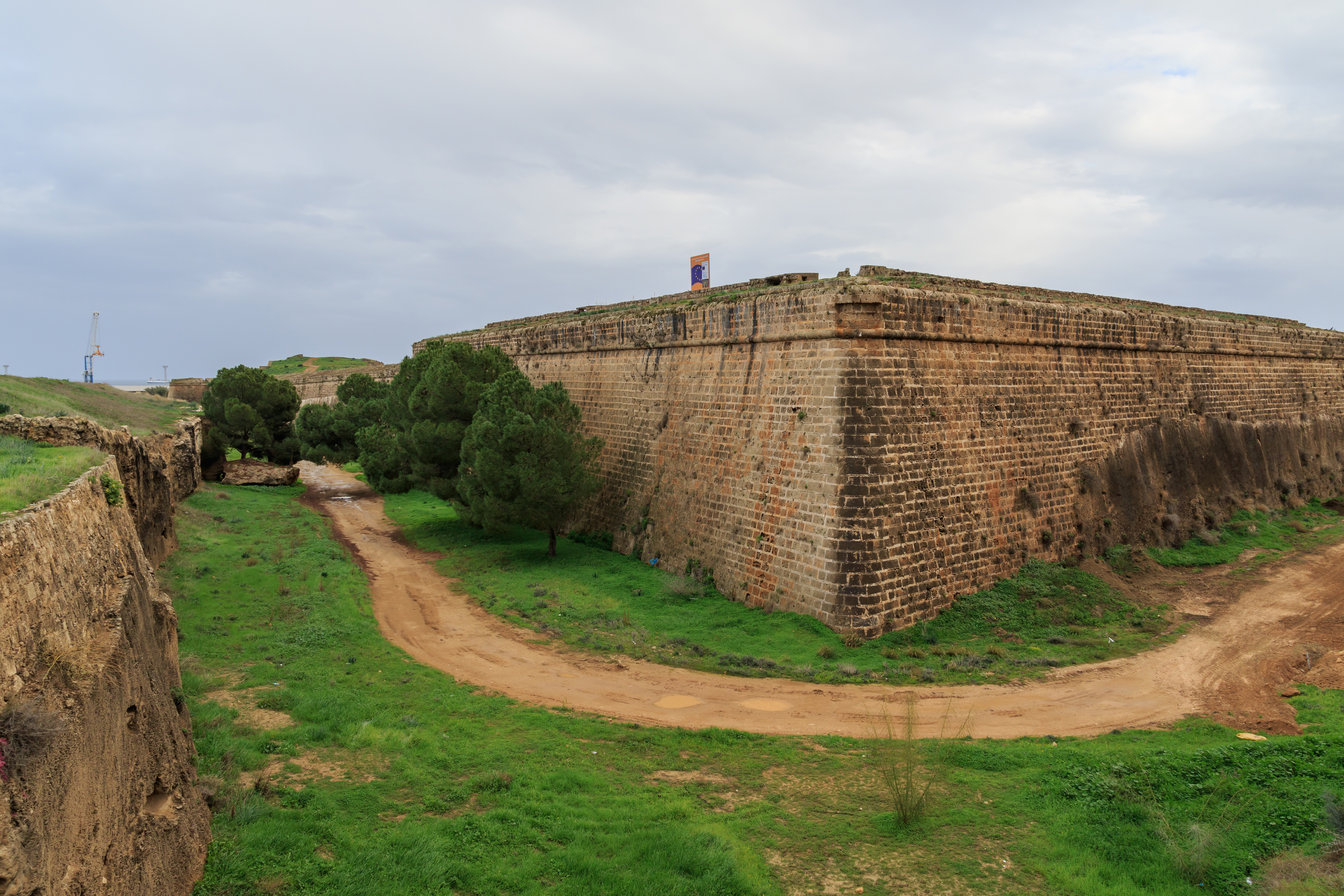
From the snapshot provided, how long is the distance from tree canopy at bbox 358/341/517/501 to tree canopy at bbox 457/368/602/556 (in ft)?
6.29

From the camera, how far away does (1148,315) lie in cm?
1877

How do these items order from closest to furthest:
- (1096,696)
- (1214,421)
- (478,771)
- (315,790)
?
(315,790) → (478,771) → (1096,696) → (1214,421)

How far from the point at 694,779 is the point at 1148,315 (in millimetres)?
17325

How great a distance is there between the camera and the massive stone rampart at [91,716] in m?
3.74

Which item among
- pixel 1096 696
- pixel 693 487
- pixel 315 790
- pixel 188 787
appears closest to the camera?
pixel 188 787

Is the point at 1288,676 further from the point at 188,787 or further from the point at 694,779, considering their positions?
the point at 188,787

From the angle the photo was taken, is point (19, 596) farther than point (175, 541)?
No

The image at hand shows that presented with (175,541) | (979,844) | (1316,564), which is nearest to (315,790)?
(979,844)

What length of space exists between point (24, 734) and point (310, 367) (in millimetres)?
60699

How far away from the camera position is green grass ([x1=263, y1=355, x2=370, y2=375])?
5528 centimetres

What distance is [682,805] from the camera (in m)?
7.22

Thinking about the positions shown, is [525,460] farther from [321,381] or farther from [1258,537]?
[321,381]

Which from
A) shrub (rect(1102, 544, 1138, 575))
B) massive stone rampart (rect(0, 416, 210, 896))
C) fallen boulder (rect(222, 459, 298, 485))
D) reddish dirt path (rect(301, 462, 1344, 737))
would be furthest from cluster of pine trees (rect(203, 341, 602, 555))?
shrub (rect(1102, 544, 1138, 575))

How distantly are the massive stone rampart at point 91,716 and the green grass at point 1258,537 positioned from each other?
711 inches
